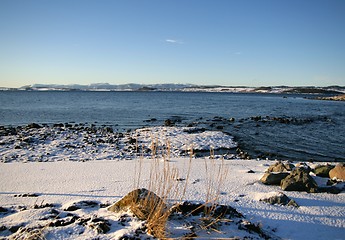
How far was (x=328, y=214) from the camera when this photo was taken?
5258mm

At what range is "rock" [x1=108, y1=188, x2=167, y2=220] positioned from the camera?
4.12 meters

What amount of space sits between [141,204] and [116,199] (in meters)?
1.64

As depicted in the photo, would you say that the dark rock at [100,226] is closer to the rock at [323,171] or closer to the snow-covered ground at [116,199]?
the snow-covered ground at [116,199]

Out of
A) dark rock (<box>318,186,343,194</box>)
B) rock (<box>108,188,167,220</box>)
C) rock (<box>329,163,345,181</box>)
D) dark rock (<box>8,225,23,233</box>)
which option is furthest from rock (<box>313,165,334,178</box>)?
dark rock (<box>8,225,23,233</box>)

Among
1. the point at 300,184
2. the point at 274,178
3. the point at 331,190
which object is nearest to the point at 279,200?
the point at 300,184

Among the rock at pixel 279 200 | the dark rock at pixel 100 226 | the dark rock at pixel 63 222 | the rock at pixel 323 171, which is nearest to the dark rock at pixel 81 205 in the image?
the dark rock at pixel 63 222

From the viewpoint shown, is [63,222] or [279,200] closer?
[63,222]

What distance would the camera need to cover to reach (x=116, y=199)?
579cm

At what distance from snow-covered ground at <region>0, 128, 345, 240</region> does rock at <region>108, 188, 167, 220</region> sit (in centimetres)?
15

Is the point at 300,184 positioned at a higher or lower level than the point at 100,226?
lower

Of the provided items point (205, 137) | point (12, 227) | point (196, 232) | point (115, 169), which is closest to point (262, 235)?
point (196, 232)

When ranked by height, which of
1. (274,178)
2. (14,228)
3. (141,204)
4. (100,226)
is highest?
(141,204)

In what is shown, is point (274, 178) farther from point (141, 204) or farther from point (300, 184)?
point (141, 204)

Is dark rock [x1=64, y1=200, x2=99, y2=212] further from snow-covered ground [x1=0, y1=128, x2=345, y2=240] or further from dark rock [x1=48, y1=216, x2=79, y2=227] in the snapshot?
dark rock [x1=48, y1=216, x2=79, y2=227]
